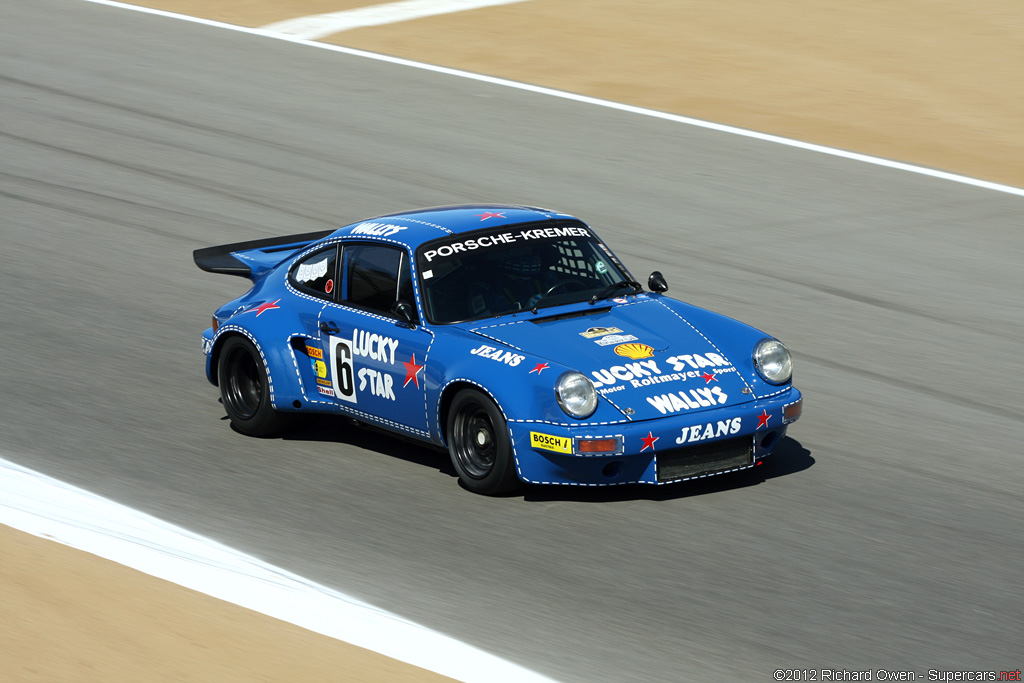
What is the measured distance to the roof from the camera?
8.29 metres

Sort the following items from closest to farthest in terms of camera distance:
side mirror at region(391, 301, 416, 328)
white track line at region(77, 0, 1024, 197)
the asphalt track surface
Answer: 1. the asphalt track surface
2. side mirror at region(391, 301, 416, 328)
3. white track line at region(77, 0, 1024, 197)

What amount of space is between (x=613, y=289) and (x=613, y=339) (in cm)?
68

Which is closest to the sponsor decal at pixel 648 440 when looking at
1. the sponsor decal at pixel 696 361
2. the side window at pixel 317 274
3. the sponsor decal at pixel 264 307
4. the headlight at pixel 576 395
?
the headlight at pixel 576 395

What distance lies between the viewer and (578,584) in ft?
21.3

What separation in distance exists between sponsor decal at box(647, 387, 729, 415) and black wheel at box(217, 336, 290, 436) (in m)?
2.55

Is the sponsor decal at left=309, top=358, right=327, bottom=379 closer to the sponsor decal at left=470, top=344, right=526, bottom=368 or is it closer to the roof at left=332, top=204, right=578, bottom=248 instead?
the roof at left=332, top=204, right=578, bottom=248

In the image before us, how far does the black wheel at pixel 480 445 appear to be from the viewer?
7.33 meters

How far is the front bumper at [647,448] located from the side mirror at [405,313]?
3.38 ft

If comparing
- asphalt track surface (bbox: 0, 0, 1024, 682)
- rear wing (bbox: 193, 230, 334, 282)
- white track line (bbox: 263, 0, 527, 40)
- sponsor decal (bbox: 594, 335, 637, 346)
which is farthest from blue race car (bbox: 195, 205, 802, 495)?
white track line (bbox: 263, 0, 527, 40)

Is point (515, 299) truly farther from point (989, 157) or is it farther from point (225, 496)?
point (989, 157)

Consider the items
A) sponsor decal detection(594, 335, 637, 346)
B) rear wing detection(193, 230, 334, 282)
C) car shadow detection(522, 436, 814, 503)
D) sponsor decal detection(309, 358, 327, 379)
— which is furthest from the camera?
rear wing detection(193, 230, 334, 282)

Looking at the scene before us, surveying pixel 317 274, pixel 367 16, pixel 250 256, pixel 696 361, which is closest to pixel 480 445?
pixel 696 361

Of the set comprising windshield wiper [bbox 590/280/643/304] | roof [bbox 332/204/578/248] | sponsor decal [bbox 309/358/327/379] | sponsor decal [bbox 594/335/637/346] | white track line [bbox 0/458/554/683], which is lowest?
white track line [bbox 0/458/554/683]

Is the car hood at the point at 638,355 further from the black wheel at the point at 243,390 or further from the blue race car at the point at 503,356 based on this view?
the black wheel at the point at 243,390
